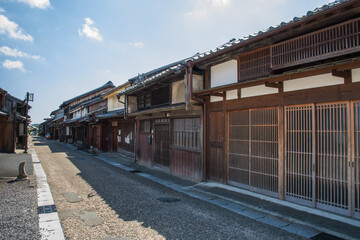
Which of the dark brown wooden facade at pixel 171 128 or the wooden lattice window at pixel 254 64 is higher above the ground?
the wooden lattice window at pixel 254 64

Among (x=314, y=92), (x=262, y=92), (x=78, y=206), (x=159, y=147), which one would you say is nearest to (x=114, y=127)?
(x=159, y=147)

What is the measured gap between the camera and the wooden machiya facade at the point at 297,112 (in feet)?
17.7

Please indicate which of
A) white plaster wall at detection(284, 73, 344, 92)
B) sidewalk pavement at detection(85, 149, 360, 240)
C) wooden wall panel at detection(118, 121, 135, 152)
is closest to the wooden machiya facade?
white plaster wall at detection(284, 73, 344, 92)

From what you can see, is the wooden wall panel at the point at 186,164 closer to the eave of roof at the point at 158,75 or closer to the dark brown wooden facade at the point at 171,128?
the dark brown wooden facade at the point at 171,128

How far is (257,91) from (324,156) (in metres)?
2.83

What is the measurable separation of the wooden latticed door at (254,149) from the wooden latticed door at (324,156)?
498mm

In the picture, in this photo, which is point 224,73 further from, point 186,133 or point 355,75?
point 355,75

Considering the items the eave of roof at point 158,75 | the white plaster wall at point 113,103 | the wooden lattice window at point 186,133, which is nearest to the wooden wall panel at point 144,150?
the eave of roof at point 158,75

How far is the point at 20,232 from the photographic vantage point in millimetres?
4832

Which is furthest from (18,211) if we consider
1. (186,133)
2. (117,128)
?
(117,128)

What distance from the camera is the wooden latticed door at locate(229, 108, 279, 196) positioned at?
716cm

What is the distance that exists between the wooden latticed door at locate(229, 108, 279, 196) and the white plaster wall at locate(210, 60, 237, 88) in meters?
1.31

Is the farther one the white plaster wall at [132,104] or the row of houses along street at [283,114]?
the white plaster wall at [132,104]

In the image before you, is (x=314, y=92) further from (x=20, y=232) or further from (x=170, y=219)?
(x=20, y=232)
